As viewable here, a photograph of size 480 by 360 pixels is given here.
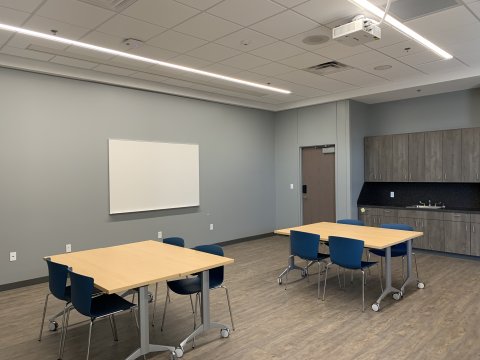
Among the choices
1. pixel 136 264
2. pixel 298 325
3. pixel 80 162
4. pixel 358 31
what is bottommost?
pixel 298 325

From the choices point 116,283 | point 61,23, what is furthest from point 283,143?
point 116,283

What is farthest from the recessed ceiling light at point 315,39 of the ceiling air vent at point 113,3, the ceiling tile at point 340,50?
the ceiling air vent at point 113,3

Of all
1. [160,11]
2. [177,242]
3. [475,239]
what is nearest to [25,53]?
[160,11]

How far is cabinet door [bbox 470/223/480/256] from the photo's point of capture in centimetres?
593

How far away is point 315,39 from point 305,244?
8.21 feet

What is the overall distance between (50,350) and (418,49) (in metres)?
5.35

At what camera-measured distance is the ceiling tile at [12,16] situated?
135 inches

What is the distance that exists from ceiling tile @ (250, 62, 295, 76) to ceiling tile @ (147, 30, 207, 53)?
1268mm

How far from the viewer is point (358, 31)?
336 cm

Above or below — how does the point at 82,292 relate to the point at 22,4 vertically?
below

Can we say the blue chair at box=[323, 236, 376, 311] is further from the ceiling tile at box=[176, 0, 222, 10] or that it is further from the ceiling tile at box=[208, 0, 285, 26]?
the ceiling tile at box=[176, 0, 222, 10]

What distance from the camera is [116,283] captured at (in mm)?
2635

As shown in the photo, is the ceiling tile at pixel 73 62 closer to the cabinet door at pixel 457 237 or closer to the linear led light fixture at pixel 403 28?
the linear led light fixture at pixel 403 28

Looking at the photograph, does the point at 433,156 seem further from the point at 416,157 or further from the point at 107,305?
the point at 107,305
